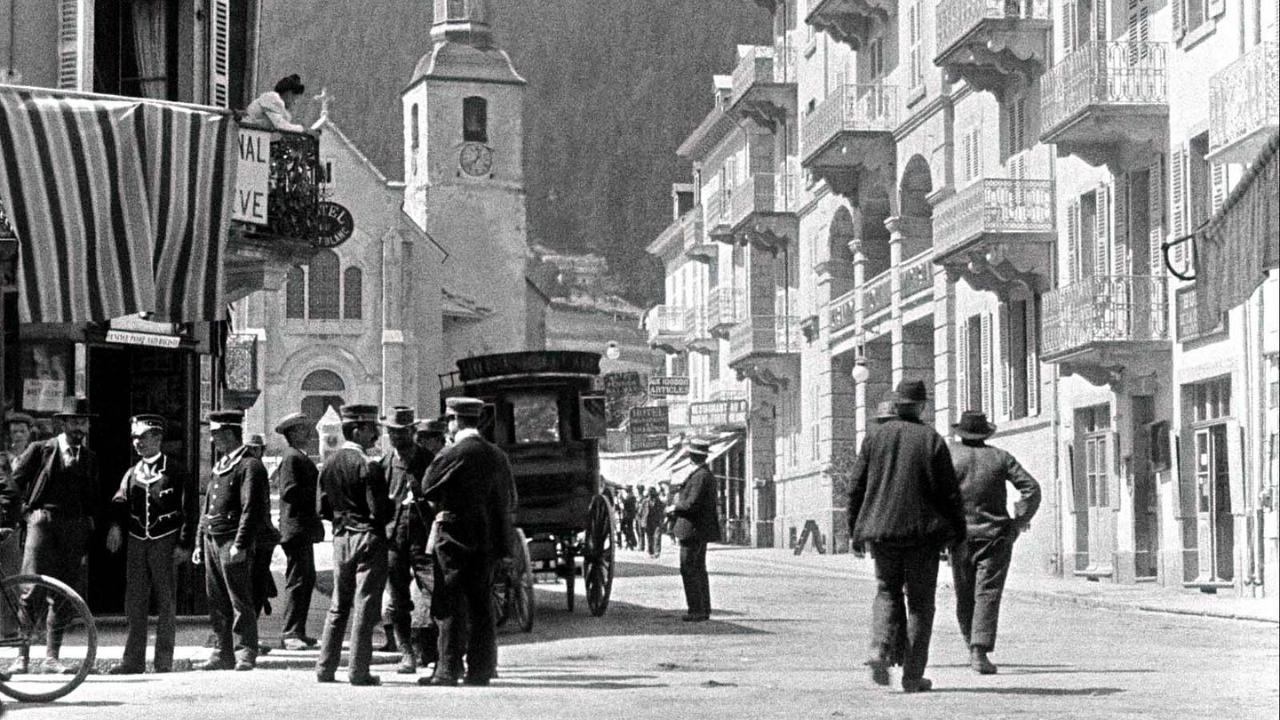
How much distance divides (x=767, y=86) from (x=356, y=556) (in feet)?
143

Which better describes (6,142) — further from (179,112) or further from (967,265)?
(967,265)

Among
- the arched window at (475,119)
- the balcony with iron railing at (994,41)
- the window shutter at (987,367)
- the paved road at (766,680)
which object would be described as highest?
the arched window at (475,119)

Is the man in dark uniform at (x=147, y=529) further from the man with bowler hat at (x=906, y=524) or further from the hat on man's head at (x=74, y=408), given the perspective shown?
the hat on man's head at (x=74, y=408)

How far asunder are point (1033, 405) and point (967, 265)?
2.50 meters

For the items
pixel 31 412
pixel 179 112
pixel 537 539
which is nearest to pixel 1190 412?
pixel 537 539

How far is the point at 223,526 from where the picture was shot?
18.1 meters

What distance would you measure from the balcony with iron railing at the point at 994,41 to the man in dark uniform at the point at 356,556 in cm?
2422

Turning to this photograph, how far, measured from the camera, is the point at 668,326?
84.4m

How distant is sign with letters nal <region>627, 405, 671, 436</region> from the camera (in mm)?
64875

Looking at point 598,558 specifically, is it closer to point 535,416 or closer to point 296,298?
point 535,416

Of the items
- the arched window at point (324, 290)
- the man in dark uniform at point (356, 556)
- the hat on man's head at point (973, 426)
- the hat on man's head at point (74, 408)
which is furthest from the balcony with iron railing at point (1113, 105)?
the arched window at point (324, 290)

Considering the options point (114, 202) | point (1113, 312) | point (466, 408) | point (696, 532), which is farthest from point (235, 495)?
point (1113, 312)

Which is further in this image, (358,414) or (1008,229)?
(1008,229)

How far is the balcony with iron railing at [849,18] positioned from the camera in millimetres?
49688
